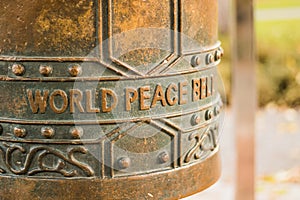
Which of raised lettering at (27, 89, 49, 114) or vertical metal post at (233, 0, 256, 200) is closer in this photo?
raised lettering at (27, 89, 49, 114)

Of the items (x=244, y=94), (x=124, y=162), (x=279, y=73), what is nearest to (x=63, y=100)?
(x=124, y=162)

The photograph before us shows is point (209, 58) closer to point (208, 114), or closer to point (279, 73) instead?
point (208, 114)

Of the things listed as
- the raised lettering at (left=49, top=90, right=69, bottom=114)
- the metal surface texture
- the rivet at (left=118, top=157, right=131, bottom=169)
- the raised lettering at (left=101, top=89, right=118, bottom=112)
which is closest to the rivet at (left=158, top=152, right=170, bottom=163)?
the metal surface texture

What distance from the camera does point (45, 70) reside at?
1979 mm

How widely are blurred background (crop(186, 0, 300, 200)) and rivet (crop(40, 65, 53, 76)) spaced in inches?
100

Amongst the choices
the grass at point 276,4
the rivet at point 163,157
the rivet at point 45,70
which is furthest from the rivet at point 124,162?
the grass at point 276,4

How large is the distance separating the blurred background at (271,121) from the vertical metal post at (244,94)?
0.23 feet

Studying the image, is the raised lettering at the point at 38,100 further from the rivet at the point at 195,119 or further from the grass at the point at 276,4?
the grass at the point at 276,4

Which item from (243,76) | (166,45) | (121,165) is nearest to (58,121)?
(121,165)

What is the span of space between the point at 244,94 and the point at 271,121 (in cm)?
351

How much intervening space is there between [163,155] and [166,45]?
1.19 feet

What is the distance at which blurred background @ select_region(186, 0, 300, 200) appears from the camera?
5.74 meters

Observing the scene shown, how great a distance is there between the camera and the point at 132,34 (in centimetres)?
203

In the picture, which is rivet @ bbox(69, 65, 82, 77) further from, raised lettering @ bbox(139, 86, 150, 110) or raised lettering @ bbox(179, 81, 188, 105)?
raised lettering @ bbox(179, 81, 188, 105)
